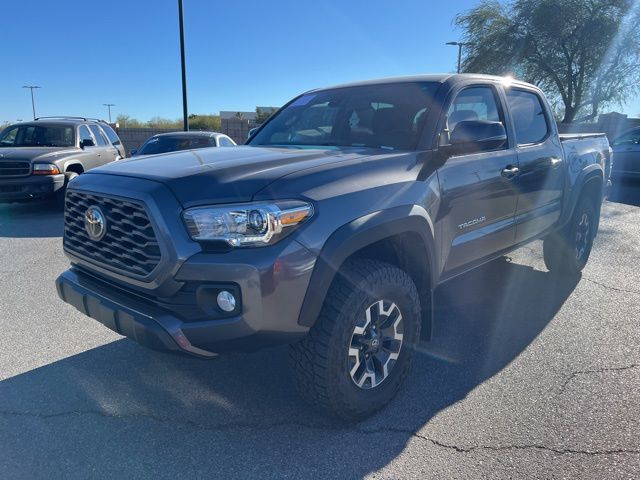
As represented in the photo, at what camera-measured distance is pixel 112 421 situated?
2787mm

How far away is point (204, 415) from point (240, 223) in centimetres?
125

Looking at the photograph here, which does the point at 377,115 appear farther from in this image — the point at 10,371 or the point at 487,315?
the point at 10,371

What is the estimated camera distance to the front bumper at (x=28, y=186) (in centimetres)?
852

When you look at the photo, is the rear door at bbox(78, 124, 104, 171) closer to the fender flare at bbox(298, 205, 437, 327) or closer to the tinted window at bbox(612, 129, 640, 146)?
the fender flare at bbox(298, 205, 437, 327)

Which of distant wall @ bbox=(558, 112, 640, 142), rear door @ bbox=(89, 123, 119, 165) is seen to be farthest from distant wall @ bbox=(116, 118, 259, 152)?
distant wall @ bbox=(558, 112, 640, 142)

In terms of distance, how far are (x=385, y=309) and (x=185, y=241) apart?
1.17m

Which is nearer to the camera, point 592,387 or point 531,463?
point 531,463

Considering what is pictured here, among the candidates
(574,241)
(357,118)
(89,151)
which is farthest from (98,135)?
(574,241)

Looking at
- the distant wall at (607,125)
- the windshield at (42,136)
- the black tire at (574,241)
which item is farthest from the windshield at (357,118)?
the distant wall at (607,125)

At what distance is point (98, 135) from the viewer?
35.3ft

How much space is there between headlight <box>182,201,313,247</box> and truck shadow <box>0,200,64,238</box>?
6.14 meters

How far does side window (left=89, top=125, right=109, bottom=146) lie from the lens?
1062cm

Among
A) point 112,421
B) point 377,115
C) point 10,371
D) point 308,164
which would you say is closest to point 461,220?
point 377,115

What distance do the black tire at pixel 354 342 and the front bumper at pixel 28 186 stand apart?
7.64 metres
